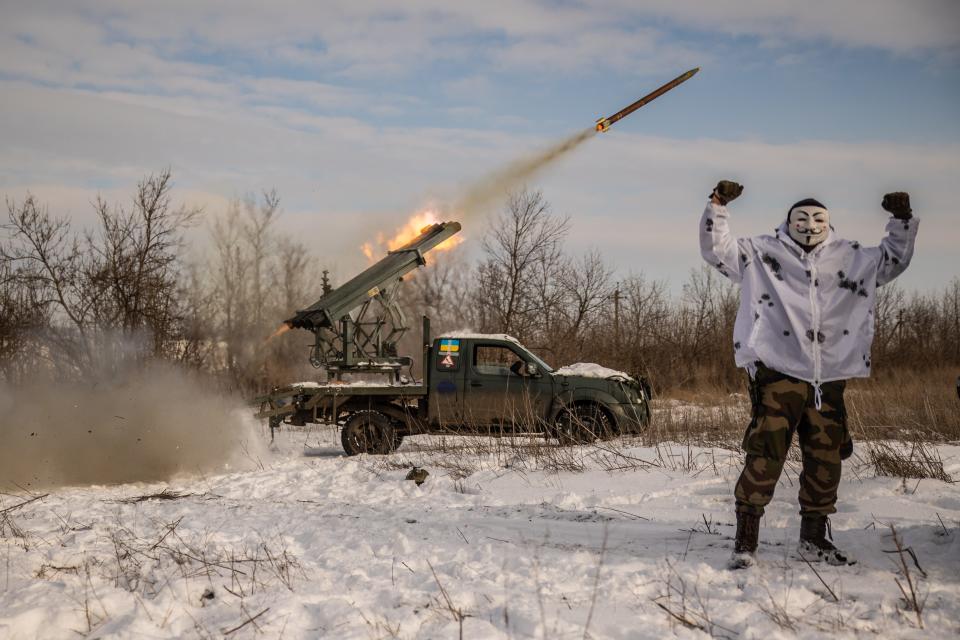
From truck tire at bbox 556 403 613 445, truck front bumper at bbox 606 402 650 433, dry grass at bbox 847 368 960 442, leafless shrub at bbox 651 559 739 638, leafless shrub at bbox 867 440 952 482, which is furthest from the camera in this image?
truck front bumper at bbox 606 402 650 433

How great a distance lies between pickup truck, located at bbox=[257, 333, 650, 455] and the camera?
11.5 meters

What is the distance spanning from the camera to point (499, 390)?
1175 centimetres

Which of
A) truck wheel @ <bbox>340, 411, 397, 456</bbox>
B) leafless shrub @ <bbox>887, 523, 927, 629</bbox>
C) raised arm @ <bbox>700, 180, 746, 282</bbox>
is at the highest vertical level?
raised arm @ <bbox>700, 180, 746, 282</bbox>

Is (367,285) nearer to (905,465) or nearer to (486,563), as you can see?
(905,465)

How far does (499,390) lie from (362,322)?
11.7ft

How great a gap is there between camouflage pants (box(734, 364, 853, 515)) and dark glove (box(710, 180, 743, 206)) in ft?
3.09

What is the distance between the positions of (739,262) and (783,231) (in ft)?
1.05

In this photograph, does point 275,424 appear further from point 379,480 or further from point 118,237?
point 118,237

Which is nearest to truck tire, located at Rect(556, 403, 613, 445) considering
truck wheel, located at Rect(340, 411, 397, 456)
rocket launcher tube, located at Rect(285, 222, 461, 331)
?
truck wheel, located at Rect(340, 411, 397, 456)

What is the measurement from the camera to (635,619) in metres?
3.35

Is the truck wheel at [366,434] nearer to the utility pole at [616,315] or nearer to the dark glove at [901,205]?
the dark glove at [901,205]

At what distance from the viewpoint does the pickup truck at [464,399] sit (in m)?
11.5

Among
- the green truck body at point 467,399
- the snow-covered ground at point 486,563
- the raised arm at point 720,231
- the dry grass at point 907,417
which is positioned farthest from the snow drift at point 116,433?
the dry grass at point 907,417

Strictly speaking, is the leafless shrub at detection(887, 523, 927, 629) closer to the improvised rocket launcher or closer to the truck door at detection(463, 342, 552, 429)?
the truck door at detection(463, 342, 552, 429)
